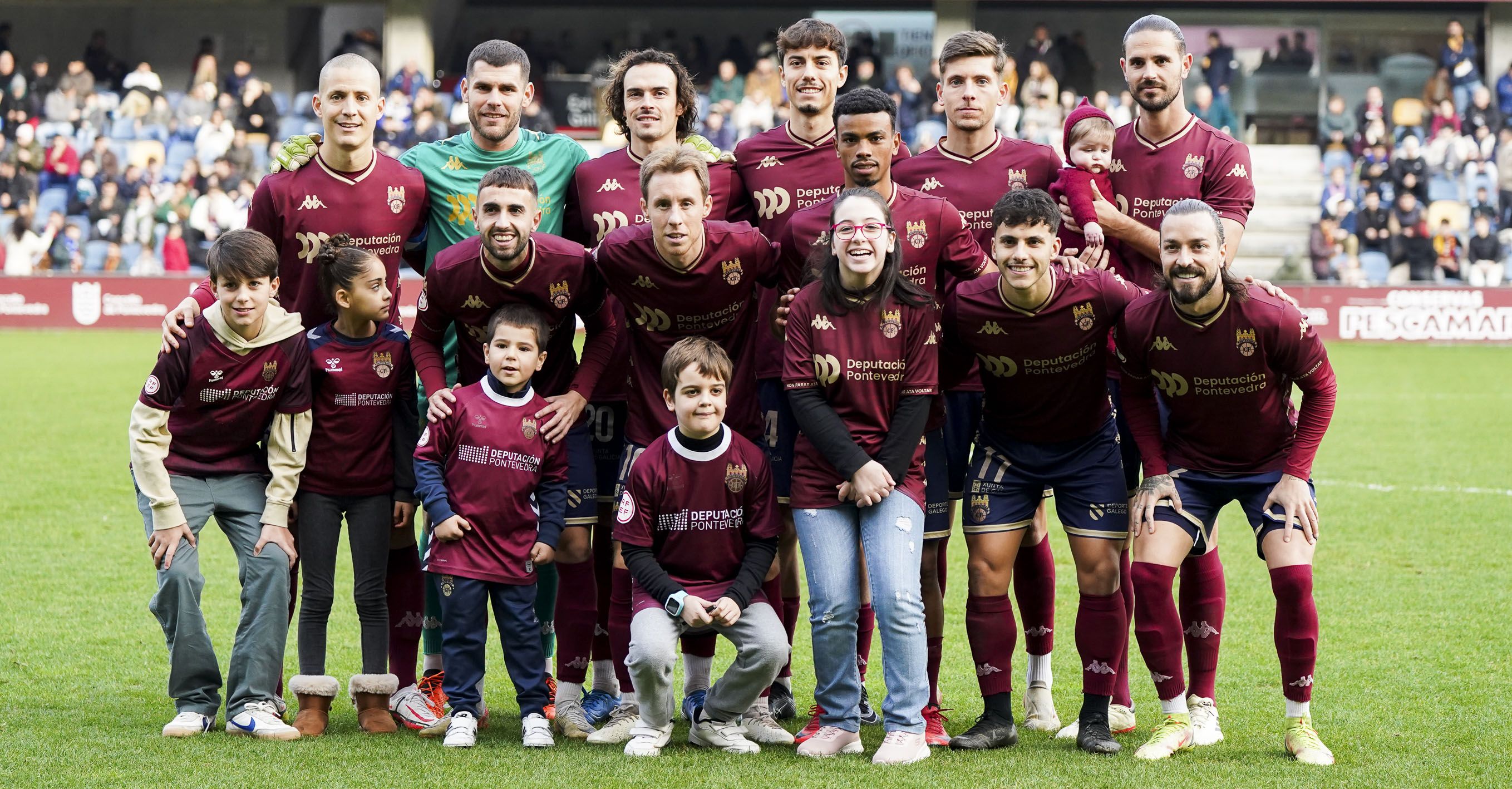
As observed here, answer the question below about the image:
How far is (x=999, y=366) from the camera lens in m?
5.36

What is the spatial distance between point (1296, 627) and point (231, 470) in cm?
377

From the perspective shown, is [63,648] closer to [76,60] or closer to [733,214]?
[733,214]

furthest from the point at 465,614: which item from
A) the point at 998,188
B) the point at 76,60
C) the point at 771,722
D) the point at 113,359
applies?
the point at 76,60

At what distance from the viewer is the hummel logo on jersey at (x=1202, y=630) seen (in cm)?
548

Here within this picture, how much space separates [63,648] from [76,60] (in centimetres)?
2731

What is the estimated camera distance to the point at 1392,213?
76.1ft

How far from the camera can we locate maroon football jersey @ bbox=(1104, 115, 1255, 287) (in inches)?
230

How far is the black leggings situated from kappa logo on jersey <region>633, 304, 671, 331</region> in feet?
3.78

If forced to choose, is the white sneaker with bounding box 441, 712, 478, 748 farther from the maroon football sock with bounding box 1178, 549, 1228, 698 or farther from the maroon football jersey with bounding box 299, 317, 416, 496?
the maroon football sock with bounding box 1178, 549, 1228, 698

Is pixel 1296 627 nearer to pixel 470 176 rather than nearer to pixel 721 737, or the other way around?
pixel 721 737

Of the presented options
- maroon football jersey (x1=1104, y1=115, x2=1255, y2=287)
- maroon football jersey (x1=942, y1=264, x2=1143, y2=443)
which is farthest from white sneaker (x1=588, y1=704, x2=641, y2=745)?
maroon football jersey (x1=1104, y1=115, x2=1255, y2=287)

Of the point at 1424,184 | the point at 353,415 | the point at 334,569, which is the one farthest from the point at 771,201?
the point at 1424,184

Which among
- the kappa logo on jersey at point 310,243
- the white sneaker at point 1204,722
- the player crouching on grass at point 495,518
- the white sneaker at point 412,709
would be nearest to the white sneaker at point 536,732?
the player crouching on grass at point 495,518

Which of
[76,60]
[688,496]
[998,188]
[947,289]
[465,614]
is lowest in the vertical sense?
[465,614]
